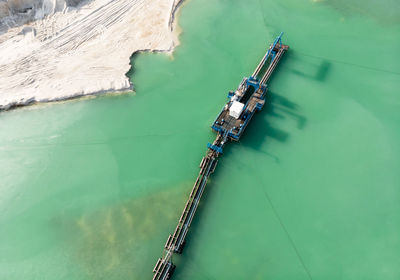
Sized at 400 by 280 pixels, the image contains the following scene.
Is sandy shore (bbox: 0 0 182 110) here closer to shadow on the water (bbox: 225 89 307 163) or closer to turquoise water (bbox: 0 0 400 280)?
turquoise water (bbox: 0 0 400 280)

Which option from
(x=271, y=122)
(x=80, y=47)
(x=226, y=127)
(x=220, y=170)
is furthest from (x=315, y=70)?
(x=80, y=47)

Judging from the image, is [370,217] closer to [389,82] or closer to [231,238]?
[231,238]

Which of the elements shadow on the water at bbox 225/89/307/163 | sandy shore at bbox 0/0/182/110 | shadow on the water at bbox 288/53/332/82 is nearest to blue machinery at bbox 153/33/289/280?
shadow on the water at bbox 225/89/307/163

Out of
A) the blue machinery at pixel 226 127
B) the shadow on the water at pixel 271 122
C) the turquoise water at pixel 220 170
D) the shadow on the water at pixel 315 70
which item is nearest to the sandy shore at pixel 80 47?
the turquoise water at pixel 220 170

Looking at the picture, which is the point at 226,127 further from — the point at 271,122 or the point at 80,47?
the point at 80,47

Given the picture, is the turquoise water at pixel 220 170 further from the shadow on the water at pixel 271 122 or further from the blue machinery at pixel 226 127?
the blue machinery at pixel 226 127

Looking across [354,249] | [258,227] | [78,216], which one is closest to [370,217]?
[354,249]
